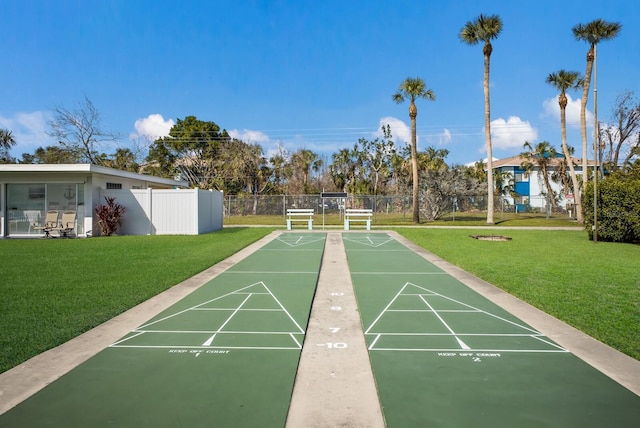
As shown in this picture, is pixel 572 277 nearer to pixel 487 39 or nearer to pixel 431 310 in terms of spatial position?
pixel 431 310

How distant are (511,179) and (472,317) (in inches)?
2066

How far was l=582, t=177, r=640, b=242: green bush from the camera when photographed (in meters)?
16.8

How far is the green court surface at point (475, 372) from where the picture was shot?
3.22m

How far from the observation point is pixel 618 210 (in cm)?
1722

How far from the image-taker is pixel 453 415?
126 inches

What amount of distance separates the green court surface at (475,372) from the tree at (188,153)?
44.7m

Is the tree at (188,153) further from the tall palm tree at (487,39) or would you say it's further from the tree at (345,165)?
the tall palm tree at (487,39)

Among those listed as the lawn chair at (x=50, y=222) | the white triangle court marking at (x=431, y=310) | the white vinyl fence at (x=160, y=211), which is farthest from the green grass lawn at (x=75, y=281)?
the white vinyl fence at (x=160, y=211)

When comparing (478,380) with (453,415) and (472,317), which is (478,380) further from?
(472,317)

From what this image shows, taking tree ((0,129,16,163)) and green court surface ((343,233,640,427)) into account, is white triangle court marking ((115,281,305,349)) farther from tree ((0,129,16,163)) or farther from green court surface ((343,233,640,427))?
tree ((0,129,16,163))

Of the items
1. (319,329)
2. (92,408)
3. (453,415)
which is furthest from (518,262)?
(92,408)

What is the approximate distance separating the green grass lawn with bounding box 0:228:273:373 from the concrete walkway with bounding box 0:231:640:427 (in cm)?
32

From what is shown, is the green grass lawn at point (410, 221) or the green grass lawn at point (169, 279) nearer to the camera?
the green grass lawn at point (169, 279)

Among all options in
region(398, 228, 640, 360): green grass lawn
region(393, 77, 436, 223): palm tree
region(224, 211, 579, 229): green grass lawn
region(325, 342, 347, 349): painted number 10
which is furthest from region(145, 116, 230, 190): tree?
region(325, 342, 347, 349): painted number 10
